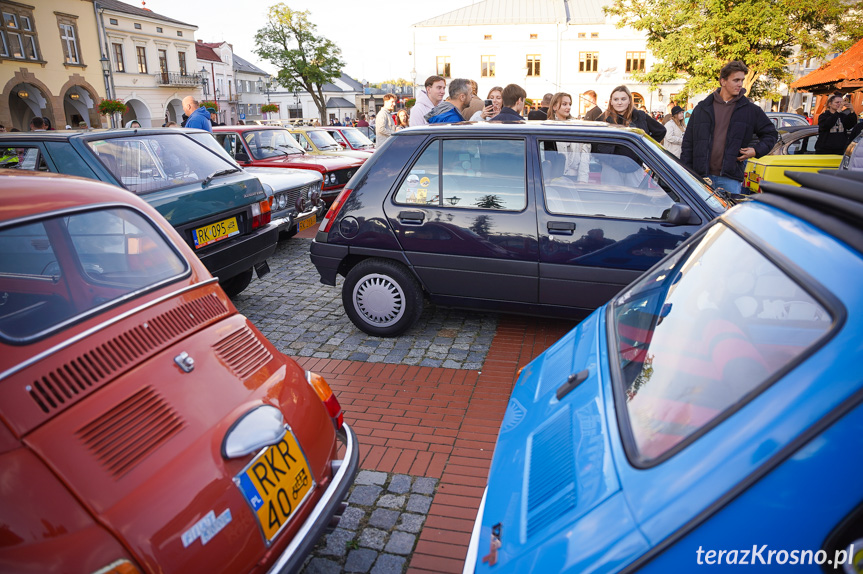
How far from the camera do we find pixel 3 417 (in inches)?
60.5

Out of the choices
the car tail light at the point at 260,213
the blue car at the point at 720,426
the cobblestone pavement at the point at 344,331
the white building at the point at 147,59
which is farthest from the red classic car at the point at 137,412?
the white building at the point at 147,59

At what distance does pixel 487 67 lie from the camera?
52.5 metres

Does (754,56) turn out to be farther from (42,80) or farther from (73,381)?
(42,80)

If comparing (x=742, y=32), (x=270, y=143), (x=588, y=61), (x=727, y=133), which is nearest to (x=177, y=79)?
(x=588, y=61)

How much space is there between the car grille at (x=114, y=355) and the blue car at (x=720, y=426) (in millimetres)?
1329

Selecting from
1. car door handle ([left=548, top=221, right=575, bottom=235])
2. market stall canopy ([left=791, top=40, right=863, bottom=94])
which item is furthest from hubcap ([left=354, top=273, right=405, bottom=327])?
market stall canopy ([left=791, top=40, right=863, bottom=94])

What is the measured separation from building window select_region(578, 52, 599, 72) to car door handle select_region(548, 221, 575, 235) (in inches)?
2061

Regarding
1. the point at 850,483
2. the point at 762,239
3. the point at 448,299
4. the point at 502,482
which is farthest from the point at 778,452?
the point at 448,299

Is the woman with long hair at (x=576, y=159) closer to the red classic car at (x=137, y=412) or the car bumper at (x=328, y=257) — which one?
the car bumper at (x=328, y=257)

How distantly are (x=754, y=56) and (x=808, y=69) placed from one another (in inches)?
722

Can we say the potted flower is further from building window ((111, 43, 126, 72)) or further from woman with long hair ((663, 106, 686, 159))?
woman with long hair ((663, 106, 686, 159))

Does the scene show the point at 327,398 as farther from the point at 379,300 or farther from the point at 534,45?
the point at 534,45

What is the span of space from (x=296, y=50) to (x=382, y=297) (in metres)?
44.9

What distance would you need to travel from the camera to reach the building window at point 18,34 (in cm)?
3272
